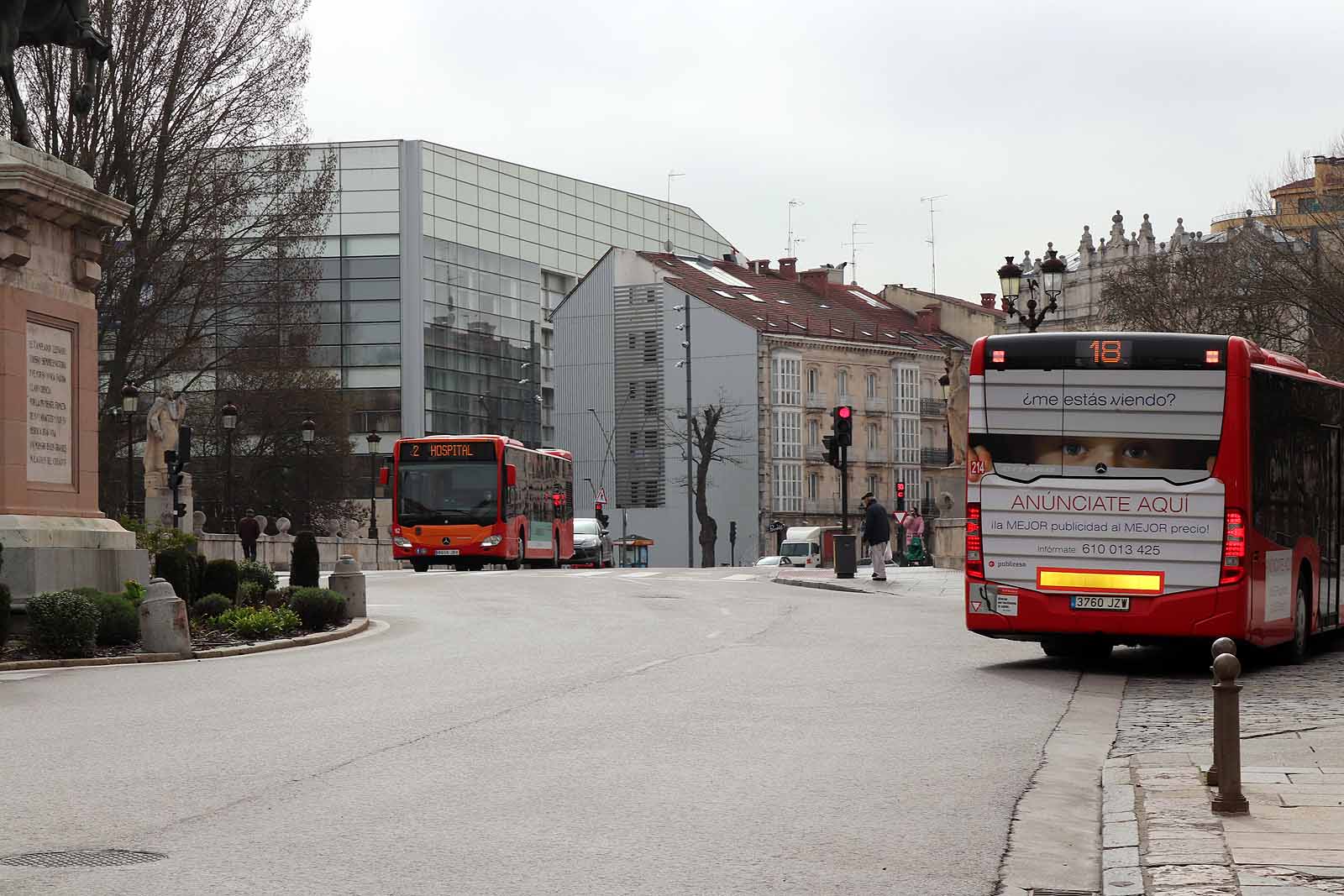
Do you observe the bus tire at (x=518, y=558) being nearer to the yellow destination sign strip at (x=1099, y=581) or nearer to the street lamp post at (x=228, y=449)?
the street lamp post at (x=228, y=449)

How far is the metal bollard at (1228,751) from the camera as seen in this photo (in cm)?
910

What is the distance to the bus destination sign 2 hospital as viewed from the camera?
50.8m

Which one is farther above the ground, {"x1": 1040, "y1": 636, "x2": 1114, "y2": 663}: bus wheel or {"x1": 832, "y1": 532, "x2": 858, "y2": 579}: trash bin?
{"x1": 832, "y1": 532, "x2": 858, "y2": 579}: trash bin

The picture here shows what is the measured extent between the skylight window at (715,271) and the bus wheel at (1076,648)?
90723 mm

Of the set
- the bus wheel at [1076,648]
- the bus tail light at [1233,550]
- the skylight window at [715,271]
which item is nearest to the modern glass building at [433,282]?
the skylight window at [715,271]

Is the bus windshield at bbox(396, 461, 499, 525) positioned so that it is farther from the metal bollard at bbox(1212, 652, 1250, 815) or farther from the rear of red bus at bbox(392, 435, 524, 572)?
the metal bollard at bbox(1212, 652, 1250, 815)

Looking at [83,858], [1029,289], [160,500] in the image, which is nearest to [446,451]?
[160,500]

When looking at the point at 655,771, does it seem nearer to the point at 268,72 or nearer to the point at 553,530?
the point at 268,72

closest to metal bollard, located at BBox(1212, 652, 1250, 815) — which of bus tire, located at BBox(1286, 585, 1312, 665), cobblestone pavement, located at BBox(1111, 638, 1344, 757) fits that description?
cobblestone pavement, located at BBox(1111, 638, 1344, 757)

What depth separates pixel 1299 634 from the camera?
19859 millimetres

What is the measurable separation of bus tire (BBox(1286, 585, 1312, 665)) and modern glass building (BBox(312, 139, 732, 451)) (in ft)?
252

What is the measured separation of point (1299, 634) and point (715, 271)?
94310 millimetres

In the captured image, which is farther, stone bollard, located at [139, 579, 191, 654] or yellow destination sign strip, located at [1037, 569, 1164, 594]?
stone bollard, located at [139, 579, 191, 654]

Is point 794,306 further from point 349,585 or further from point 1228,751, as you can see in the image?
point 1228,751
